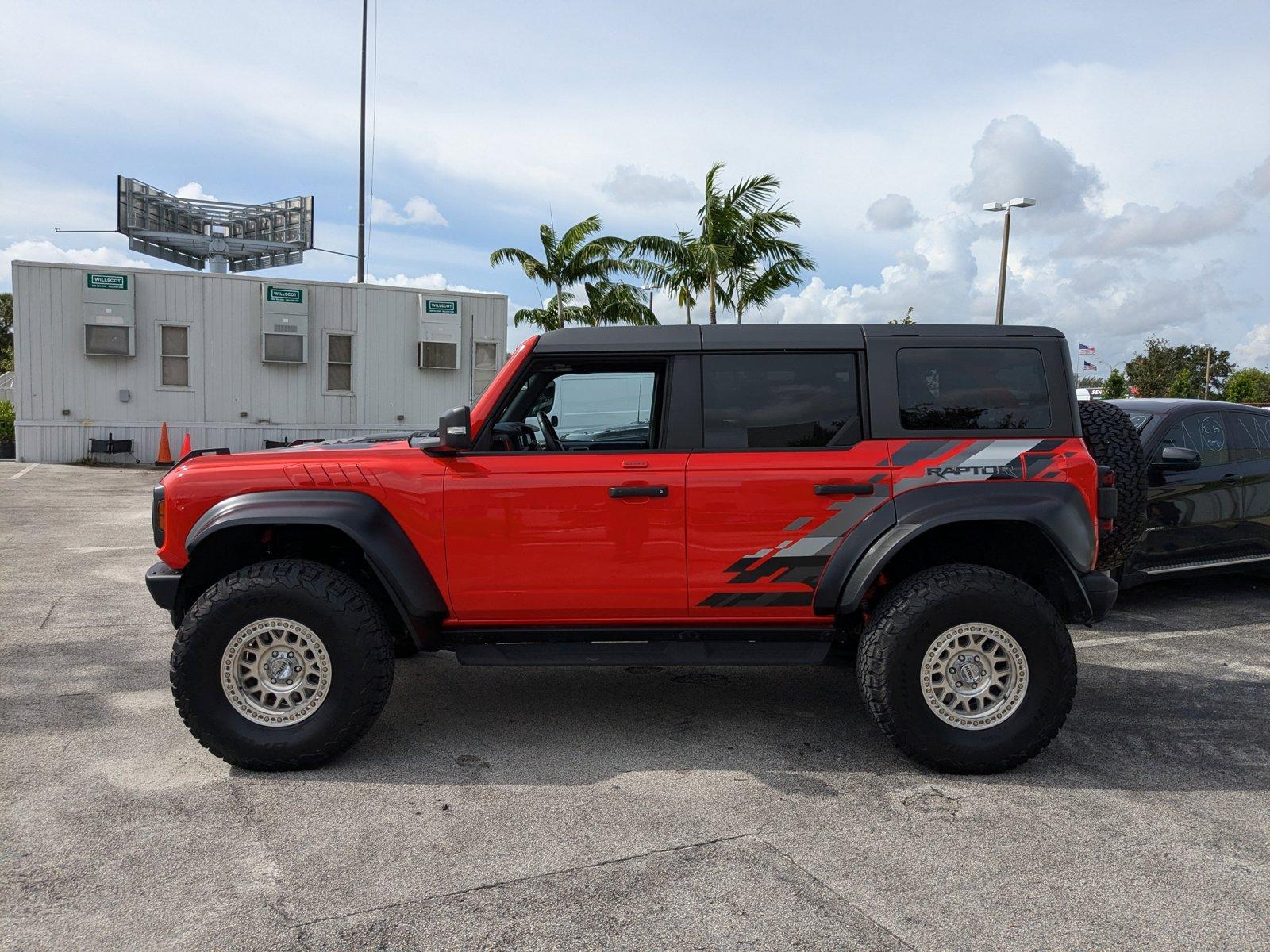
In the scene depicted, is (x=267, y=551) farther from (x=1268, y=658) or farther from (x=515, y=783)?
(x=1268, y=658)

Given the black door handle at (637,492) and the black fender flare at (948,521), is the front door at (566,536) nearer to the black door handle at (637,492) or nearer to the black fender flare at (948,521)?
the black door handle at (637,492)

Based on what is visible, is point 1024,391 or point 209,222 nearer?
point 1024,391

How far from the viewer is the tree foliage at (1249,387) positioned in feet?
211

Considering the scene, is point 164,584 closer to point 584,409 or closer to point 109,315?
point 584,409

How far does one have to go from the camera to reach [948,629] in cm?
408

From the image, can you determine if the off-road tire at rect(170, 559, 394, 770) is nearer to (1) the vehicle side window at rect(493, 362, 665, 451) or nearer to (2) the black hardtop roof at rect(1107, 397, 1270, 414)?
(1) the vehicle side window at rect(493, 362, 665, 451)

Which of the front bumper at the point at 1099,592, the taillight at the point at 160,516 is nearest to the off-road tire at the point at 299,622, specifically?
the taillight at the point at 160,516

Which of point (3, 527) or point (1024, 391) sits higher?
point (1024, 391)

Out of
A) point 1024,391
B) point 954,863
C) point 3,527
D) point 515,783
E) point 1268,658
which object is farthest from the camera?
point 3,527

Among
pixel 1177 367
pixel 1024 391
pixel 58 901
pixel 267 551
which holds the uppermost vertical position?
pixel 1177 367

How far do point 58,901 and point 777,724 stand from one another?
2994 mm

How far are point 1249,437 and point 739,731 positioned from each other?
5122 mm

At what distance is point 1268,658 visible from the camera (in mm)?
6055

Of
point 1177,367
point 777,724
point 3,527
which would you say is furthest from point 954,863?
point 1177,367
